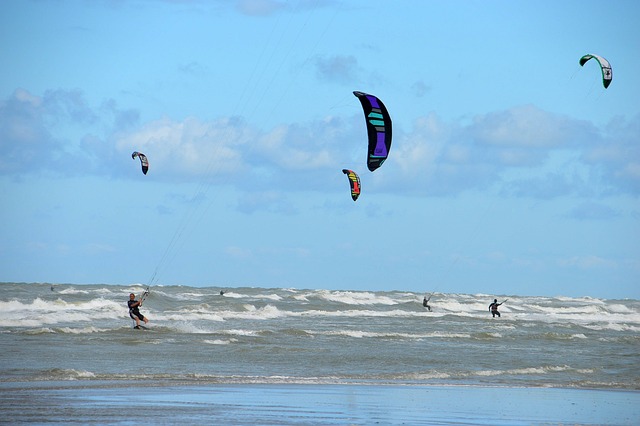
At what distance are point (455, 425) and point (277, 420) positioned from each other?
1.80 meters

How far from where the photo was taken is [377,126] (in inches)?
687

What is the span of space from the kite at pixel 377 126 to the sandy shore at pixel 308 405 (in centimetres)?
590

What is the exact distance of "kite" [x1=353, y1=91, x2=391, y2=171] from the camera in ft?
56.8

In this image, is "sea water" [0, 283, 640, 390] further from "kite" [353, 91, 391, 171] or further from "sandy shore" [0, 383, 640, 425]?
"kite" [353, 91, 391, 171]

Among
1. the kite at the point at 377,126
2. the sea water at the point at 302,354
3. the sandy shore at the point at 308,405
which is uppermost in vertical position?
the kite at the point at 377,126

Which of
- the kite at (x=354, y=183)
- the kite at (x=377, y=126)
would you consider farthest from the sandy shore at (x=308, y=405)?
the kite at (x=354, y=183)

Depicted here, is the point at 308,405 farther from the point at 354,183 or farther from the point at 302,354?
the point at 354,183

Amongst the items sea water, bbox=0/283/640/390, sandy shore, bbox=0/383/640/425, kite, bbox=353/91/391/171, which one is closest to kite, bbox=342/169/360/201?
sea water, bbox=0/283/640/390

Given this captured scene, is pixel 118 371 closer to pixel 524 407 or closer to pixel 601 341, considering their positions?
pixel 524 407

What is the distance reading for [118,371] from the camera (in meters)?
13.5

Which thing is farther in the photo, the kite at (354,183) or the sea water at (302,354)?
the kite at (354,183)

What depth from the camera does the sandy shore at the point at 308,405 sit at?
29.6ft

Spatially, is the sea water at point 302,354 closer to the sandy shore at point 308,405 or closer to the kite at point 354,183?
the sandy shore at point 308,405

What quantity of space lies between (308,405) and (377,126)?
835 centimetres
